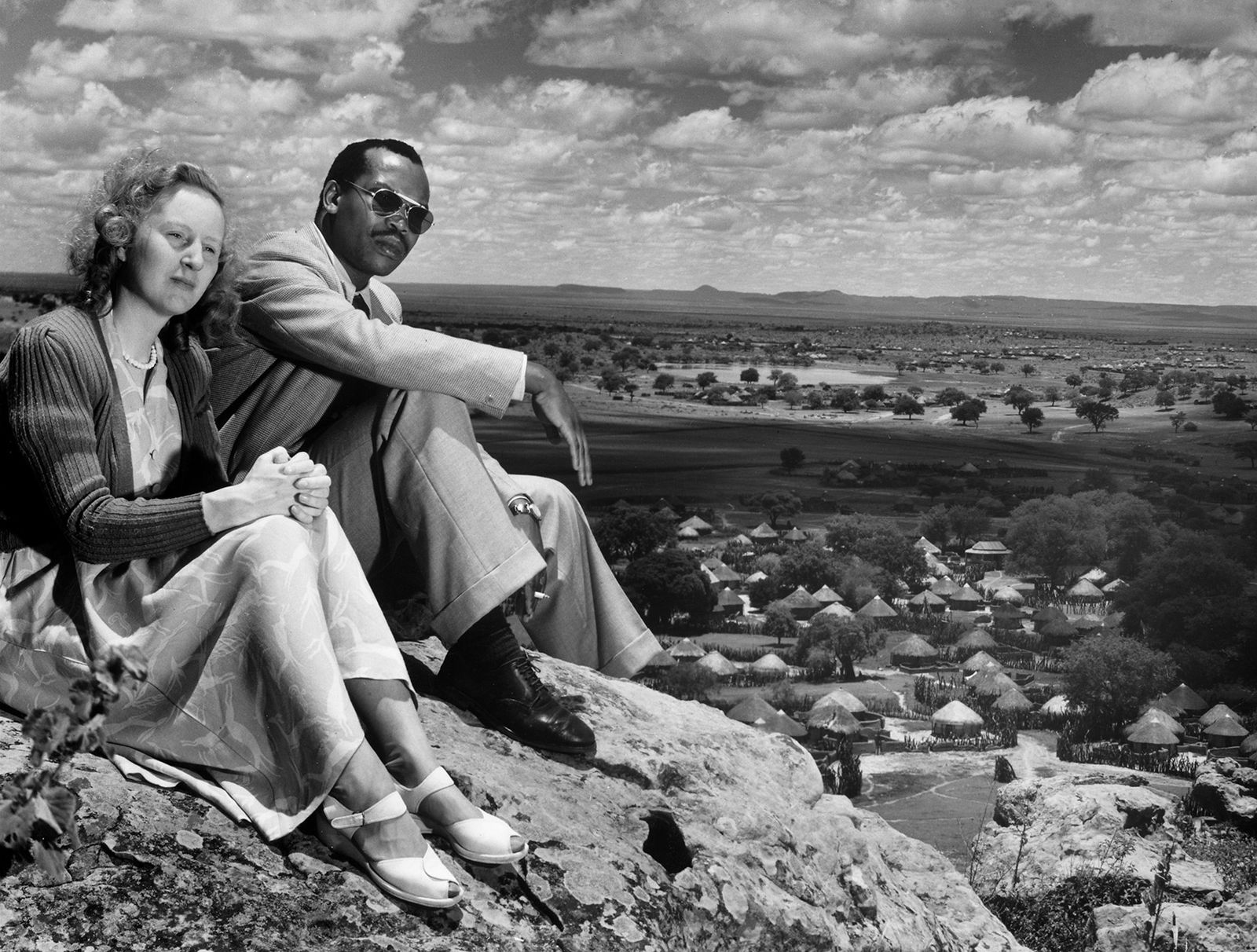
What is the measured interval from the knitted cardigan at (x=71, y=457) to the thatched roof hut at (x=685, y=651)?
2621 cm

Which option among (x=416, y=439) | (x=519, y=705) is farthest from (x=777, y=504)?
(x=416, y=439)

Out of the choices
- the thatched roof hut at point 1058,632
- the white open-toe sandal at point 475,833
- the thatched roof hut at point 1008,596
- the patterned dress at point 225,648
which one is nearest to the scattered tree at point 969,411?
the thatched roof hut at point 1008,596

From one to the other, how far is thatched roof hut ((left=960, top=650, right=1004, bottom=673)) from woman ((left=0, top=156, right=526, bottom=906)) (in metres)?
28.2

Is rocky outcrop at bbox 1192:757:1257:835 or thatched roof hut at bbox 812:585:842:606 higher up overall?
thatched roof hut at bbox 812:585:842:606

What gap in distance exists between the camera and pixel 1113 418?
33781 mm

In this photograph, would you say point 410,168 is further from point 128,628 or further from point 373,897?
point 373,897

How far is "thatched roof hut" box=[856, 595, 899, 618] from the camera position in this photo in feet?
103

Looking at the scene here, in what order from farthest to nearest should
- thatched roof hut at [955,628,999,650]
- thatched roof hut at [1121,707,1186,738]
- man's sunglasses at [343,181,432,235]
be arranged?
1. thatched roof hut at [955,628,999,650]
2. thatched roof hut at [1121,707,1186,738]
3. man's sunglasses at [343,181,432,235]

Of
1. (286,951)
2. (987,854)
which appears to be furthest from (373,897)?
(987,854)

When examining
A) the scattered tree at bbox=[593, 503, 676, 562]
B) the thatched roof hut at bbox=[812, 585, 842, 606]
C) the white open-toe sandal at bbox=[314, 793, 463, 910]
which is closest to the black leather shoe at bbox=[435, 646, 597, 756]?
the white open-toe sandal at bbox=[314, 793, 463, 910]

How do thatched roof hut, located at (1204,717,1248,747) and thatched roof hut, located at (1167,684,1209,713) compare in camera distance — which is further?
thatched roof hut, located at (1167,684,1209,713)

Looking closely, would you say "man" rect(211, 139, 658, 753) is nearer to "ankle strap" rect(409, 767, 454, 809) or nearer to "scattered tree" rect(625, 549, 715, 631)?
"ankle strap" rect(409, 767, 454, 809)

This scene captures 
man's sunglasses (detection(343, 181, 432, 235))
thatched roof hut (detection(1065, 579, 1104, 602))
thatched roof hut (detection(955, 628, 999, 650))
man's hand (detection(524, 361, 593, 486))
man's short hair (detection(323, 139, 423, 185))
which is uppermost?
man's short hair (detection(323, 139, 423, 185))

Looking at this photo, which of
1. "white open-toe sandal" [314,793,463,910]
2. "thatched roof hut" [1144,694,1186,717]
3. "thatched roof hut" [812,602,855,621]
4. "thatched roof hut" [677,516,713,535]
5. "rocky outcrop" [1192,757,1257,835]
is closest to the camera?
"white open-toe sandal" [314,793,463,910]
